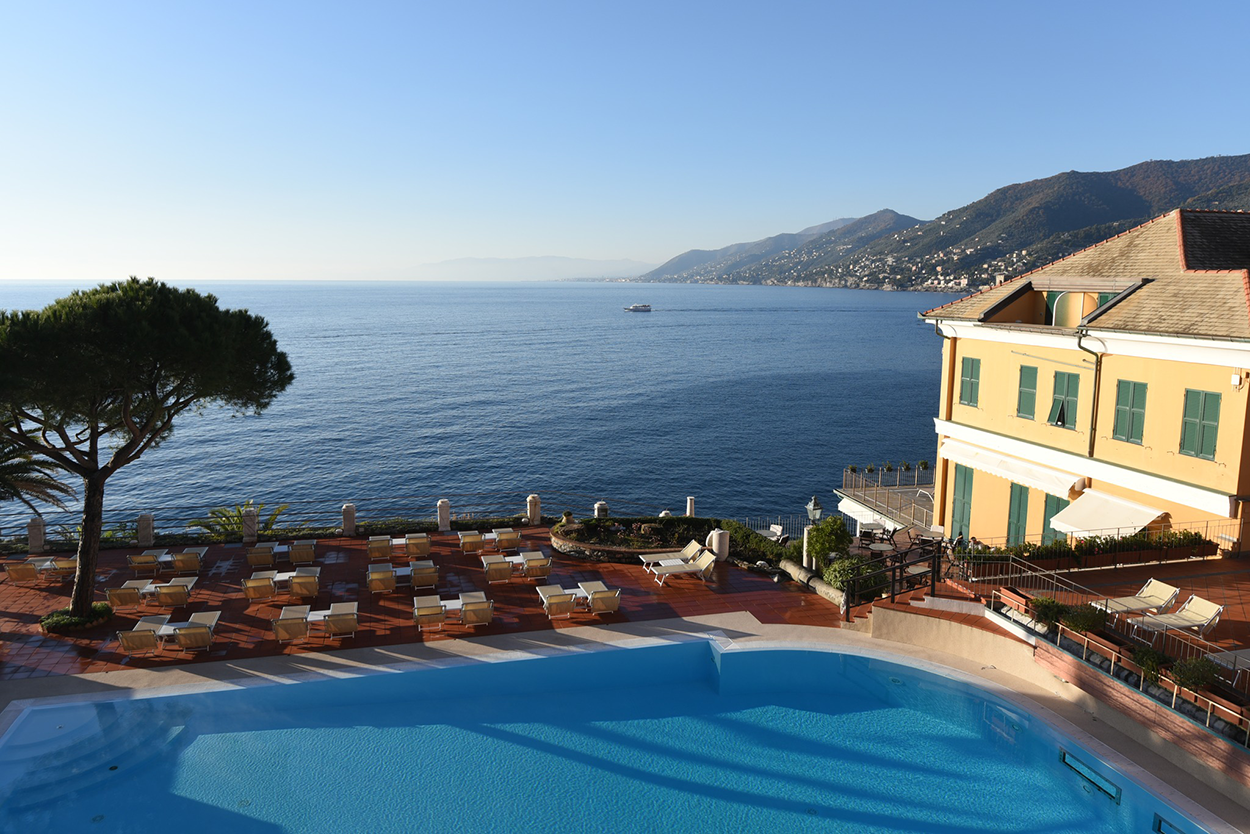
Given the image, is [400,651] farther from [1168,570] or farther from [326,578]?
[1168,570]

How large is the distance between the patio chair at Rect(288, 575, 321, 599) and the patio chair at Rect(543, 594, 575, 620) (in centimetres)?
558

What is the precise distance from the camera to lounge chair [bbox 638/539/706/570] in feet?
64.2

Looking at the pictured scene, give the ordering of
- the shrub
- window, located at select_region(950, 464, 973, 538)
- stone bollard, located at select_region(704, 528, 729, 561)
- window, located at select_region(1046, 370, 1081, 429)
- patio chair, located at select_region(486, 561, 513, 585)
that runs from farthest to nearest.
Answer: window, located at select_region(950, 464, 973, 538)
stone bollard, located at select_region(704, 528, 729, 561)
window, located at select_region(1046, 370, 1081, 429)
patio chair, located at select_region(486, 561, 513, 585)
the shrub

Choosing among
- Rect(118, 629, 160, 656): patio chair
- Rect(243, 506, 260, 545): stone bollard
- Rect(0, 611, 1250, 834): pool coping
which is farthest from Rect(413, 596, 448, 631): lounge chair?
Rect(243, 506, 260, 545): stone bollard

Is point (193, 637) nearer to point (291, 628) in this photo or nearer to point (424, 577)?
point (291, 628)

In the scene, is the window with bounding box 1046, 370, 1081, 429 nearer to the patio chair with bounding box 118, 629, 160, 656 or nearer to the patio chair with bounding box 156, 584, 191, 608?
the patio chair with bounding box 118, 629, 160, 656

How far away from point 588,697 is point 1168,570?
42.3 feet

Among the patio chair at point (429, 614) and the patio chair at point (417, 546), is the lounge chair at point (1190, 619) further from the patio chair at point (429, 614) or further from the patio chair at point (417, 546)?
the patio chair at point (417, 546)

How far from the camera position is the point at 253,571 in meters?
19.4

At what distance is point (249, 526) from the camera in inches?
847

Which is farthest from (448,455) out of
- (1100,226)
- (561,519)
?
(1100,226)

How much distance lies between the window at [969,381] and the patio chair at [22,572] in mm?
26200

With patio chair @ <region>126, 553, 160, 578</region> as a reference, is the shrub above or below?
above

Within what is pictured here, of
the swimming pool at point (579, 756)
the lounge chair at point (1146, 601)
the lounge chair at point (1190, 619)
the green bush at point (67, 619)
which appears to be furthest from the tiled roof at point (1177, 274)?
the green bush at point (67, 619)
